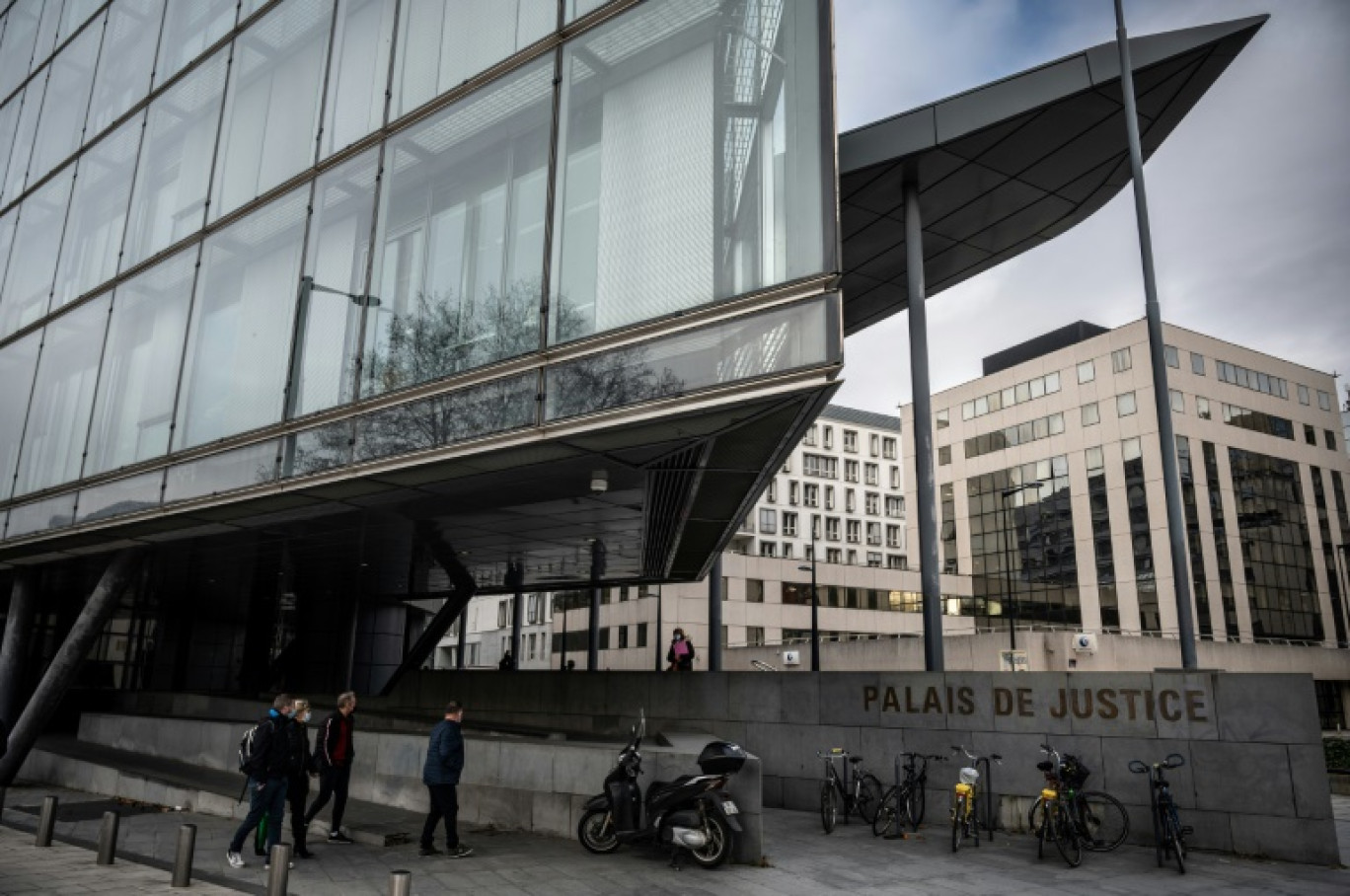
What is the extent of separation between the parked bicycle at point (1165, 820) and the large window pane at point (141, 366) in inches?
641

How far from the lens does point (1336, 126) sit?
18031 mm

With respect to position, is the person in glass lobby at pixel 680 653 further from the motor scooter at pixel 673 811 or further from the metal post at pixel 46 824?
the metal post at pixel 46 824

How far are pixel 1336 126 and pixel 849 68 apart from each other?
419 inches

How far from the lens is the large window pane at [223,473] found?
580 inches

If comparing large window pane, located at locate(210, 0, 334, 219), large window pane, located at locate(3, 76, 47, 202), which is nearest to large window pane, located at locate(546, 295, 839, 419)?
large window pane, located at locate(210, 0, 334, 219)

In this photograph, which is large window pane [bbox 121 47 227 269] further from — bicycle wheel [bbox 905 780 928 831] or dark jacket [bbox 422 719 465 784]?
bicycle wheel [bbox 905 780 928 831]

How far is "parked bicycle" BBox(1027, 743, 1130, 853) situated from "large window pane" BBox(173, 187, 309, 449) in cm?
1228

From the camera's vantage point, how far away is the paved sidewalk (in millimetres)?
8789

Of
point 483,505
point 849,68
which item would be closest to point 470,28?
point 849,68

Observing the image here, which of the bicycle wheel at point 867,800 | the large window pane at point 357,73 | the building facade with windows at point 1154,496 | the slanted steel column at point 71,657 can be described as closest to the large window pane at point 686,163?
the large window pane at point 357,73

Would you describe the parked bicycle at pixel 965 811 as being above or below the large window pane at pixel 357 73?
below

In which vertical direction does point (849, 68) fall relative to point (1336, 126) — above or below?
below

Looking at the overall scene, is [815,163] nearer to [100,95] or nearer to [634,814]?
[634,814]

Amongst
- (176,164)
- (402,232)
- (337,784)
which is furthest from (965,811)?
(176,164)
